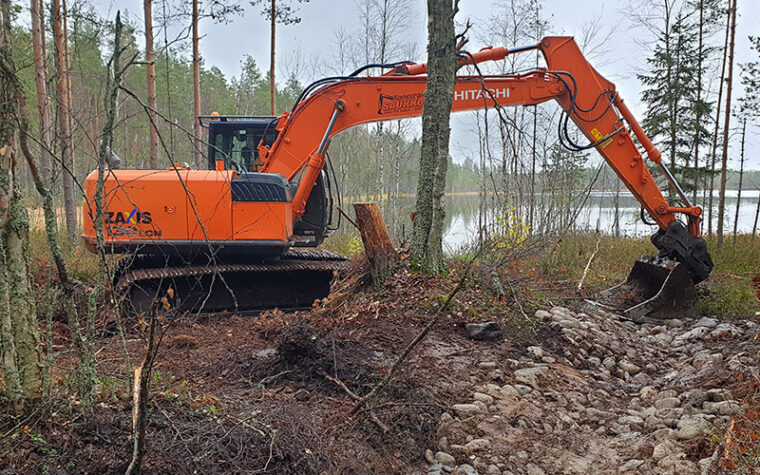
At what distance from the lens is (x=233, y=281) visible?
743 cm

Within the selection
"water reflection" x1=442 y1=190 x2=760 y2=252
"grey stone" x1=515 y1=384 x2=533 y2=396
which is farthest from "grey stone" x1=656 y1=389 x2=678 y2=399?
Answer: "water reflection" x1=442 y1=190 x2=760 y2=252

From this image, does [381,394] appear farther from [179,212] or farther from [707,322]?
[707,322]

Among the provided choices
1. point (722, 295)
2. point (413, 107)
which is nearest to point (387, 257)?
point (413, 107)

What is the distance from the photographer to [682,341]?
19.6ft

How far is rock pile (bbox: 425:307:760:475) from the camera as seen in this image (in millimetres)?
3392

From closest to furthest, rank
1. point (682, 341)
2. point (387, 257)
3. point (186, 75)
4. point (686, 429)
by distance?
point (686, 429) < point (682, 341) < point (387, 257) < point (186, 75)

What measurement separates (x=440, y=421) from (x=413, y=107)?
14.5 ft

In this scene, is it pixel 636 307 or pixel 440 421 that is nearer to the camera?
pixel 440 421

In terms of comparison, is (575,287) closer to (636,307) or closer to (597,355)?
(636,307)

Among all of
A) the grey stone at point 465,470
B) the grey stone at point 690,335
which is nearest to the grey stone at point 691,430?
the grey stone at point 465,470

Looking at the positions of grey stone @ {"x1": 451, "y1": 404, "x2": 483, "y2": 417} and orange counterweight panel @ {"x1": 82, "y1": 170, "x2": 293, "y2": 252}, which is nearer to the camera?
grey stone @ {"x1": 451, "y1": 404, "x2": 483, "y2": 417}

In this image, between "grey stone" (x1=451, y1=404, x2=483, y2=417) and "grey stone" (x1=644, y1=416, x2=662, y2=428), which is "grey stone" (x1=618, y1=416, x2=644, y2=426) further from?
"grey stone" (x1=451, y1=404, x2=483, y2=417)

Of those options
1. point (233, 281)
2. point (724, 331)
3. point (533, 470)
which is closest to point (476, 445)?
point (533, 470)

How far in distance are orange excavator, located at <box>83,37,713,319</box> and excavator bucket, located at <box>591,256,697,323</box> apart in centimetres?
2
